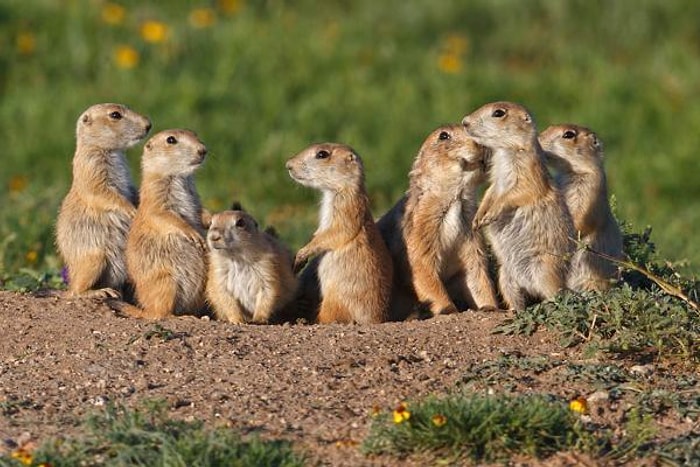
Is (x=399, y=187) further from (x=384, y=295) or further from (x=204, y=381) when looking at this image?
(x=204, y=381)

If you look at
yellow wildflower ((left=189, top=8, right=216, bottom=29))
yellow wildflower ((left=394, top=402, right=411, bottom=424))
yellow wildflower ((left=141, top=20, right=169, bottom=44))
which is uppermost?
yellow wildflower ((left=189, top=8, right=216, bottom=29))

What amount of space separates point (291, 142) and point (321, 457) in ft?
26.8

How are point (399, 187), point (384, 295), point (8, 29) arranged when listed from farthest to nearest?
1. point (8, 29)
2. point (399, 187)
3. point (384, 295)

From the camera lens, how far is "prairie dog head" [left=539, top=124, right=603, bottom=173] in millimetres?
8289

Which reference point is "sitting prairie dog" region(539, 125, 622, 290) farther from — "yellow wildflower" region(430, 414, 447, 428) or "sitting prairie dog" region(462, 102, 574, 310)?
"yellow wildflower" region(430, 414, 447, 428)

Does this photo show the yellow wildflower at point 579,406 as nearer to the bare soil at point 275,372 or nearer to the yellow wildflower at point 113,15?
the bare soil at point 275,372

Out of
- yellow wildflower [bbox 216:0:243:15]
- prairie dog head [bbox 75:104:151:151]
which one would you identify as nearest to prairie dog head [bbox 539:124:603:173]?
prairie dog head [bbox 75:104:151:151]

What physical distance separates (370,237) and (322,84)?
21.8 feet

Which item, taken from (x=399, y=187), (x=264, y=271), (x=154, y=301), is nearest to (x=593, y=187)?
(x=264, y=271)

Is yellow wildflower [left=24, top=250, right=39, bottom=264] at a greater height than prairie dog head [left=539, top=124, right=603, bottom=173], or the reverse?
prairie dog head [left=539, top=124, right=603, bottom=173]

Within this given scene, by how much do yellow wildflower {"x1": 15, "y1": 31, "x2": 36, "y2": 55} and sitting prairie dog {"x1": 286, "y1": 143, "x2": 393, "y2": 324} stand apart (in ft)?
22.8

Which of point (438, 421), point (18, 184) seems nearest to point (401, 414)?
point (438, 421)

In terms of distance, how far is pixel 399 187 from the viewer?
43.7ft

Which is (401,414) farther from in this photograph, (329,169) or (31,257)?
(31,257)
